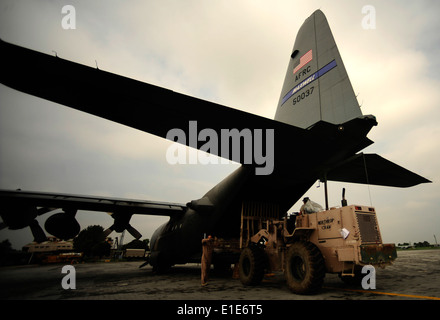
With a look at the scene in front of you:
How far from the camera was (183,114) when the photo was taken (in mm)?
4906

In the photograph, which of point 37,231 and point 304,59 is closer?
point 304,59

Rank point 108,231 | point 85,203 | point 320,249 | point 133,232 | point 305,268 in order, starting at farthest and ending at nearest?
point 133,232 < point 108,231 < point 85,203 < point 320,249 < point 305,268

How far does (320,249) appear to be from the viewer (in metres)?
6.21

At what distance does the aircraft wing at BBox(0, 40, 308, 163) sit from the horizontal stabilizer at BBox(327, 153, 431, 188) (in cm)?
255

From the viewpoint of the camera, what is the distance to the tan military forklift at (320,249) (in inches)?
214

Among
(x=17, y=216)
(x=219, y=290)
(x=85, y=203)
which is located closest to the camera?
(x=219, y=290)

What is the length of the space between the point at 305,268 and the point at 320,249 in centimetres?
87

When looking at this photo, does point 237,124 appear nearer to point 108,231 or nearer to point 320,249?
point 320,249

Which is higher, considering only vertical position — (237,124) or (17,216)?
(237,124)

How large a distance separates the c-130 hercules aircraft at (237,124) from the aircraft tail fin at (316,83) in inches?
1.2

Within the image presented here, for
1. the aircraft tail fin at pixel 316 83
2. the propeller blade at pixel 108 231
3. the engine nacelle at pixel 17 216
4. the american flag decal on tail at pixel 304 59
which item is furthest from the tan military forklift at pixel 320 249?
the engine nacelle at pixel 17 216

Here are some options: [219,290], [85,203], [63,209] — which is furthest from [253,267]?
[63,209]

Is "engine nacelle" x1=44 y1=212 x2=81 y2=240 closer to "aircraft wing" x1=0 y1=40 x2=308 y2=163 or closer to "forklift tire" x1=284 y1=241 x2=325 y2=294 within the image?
"aircraft wing" x1=0 y1=40 x2=308 y2=163
